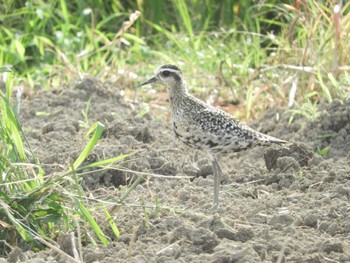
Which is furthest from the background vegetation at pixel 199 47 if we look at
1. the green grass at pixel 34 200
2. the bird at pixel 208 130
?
the bird at pixel 208 130

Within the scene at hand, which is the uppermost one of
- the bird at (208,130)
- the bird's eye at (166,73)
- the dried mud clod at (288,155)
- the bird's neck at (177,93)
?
the bird's eye at (166,73)

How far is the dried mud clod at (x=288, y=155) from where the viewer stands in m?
7.18

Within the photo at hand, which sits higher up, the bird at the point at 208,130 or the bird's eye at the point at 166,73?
the bird's eye at the point at 166,73

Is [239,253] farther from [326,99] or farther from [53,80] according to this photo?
[53,80]

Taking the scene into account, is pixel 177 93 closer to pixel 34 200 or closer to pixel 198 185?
pixel 198 185

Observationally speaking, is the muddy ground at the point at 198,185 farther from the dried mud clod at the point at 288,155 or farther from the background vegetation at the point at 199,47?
the background vegetation at the point at 199,47

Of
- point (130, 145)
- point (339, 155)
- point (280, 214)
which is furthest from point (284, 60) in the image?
point (280, 214)

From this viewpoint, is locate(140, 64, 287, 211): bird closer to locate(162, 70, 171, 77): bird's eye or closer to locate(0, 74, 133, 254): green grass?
locate(162, 70, 171, 77): bird's eye

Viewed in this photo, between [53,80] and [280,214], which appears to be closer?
[280,214]

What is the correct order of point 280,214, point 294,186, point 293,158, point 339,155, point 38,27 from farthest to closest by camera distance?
point 38,27 → point 339,155 → point 293,158 → point 294,186 → point 280,214

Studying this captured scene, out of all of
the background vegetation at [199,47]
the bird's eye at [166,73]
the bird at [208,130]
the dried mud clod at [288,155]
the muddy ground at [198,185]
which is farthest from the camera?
the background vegetation at [199,47]

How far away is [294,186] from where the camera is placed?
6680 mm

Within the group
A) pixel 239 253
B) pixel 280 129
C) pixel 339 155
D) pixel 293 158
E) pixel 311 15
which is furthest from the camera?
pixel 311 15

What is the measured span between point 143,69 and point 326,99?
7.93 ft
